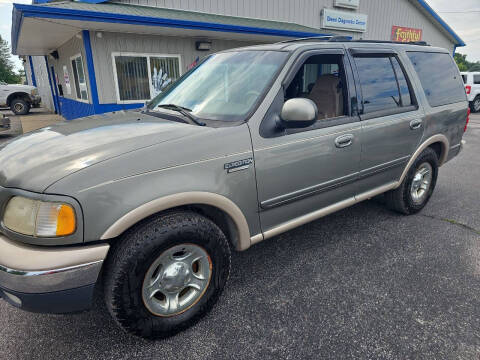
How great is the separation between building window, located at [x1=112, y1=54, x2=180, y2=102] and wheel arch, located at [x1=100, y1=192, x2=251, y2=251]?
7.73 metres

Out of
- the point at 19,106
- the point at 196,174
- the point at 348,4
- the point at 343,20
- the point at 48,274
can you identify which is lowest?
the point at 48,274

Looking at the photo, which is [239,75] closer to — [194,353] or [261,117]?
[261,117]

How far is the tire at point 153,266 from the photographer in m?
1.86

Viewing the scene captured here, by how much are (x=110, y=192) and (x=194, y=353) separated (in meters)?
1.14

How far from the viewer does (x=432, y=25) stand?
18531 mm

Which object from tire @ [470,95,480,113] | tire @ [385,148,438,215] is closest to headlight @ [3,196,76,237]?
tire @ [385,148,438,215]

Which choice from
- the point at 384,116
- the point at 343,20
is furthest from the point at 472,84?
the point at 384,116

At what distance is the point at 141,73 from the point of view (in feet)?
31.7

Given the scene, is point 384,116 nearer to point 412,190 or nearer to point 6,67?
point 412,190

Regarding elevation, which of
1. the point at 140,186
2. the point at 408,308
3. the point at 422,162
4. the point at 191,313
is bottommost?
the point at 408,308

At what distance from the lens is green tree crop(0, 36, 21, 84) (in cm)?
4762

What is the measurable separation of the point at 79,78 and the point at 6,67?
51585 millimetres

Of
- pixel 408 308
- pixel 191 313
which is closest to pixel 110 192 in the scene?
pixel 191 313

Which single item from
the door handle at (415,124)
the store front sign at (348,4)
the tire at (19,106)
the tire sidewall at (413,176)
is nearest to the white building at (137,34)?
the store front sign at (348,4)
